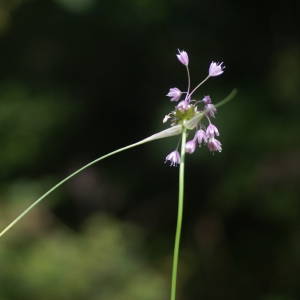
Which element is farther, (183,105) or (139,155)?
(139,155)

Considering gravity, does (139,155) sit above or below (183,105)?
above

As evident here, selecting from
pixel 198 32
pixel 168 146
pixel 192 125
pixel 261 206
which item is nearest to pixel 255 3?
pixel 198 32

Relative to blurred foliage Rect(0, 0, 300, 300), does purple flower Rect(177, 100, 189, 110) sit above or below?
below

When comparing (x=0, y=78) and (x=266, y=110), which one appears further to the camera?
(x=0, y=78)

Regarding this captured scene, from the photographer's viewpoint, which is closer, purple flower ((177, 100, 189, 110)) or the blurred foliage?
purple flower ((177, 100, 189, 110))

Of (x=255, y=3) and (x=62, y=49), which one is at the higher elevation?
(x=62, y=49)

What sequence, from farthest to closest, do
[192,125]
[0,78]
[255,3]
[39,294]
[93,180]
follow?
[93,180], [0,78], [255,3], [39,294], [192,125]

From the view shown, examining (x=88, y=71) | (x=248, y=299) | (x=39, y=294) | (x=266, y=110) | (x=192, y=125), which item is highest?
(x=88, y=71)

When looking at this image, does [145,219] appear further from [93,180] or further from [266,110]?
[266,110]
